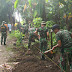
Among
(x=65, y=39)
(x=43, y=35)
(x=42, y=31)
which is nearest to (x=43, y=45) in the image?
(x=43, y=35)

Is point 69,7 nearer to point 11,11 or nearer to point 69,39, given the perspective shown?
point 69,39

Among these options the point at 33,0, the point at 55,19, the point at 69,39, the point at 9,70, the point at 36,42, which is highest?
the point at 33,0

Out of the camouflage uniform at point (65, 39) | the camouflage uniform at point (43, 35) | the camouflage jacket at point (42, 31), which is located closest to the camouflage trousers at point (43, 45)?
the camouflage uniform at point (43, 35)

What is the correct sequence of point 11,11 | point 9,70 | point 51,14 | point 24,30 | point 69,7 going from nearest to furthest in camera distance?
point 9,70, point 69,7, point 51,14, point 24,30, point 11,11

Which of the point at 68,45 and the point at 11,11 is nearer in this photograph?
the point at 68,45

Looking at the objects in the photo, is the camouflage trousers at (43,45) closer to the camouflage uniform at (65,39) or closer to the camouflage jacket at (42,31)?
the camouflage jacket at (42,31)

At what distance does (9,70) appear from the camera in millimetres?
3953

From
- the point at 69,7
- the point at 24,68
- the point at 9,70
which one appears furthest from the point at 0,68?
the point at 69,7

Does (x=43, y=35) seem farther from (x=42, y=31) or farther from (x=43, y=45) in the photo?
(x=43, y=45)

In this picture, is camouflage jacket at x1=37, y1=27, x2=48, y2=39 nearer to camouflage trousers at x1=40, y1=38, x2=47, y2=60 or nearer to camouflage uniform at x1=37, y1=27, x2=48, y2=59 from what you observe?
camouflage uniform at x1=37, y1=27, x2=48, y2=59

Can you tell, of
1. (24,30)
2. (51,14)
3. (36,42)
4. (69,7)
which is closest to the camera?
(69,7)

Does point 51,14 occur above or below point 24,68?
above

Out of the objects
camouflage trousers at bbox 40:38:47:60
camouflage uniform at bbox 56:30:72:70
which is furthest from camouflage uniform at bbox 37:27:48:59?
camouflage uniform at bbox 56:30:72:70

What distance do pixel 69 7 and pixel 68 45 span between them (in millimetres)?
4428
